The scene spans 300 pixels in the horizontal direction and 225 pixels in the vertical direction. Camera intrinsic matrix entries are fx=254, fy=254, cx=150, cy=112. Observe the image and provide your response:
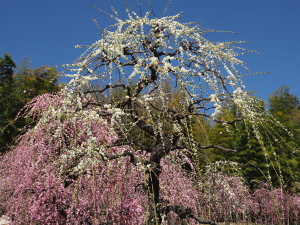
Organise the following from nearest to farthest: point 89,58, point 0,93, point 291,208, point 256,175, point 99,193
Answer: point 89,58 → point 99,193 → point 291,208 → point 256,175 → point 0,93

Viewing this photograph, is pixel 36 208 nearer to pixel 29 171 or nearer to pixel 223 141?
Answer: pixel 29 171

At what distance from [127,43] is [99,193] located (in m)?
2.08

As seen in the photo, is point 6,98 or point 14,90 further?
point 14,90

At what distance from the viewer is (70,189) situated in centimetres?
359

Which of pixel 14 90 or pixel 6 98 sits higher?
pixel 14 90

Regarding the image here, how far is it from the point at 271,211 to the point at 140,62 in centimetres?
1292

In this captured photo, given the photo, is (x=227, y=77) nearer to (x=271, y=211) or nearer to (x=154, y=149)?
(x=154, y=149)

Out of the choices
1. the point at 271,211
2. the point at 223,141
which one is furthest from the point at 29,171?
the point at 223,141

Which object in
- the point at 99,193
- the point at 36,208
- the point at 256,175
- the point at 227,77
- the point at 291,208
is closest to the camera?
the point at 227,77

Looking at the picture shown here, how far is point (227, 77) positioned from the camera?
263 cm

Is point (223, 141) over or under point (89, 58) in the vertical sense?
over

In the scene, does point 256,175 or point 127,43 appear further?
point 256,175

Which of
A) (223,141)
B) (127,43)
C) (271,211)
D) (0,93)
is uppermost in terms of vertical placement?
(0,93)

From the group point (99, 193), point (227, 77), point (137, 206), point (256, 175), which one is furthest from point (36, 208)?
point (256, 175)
